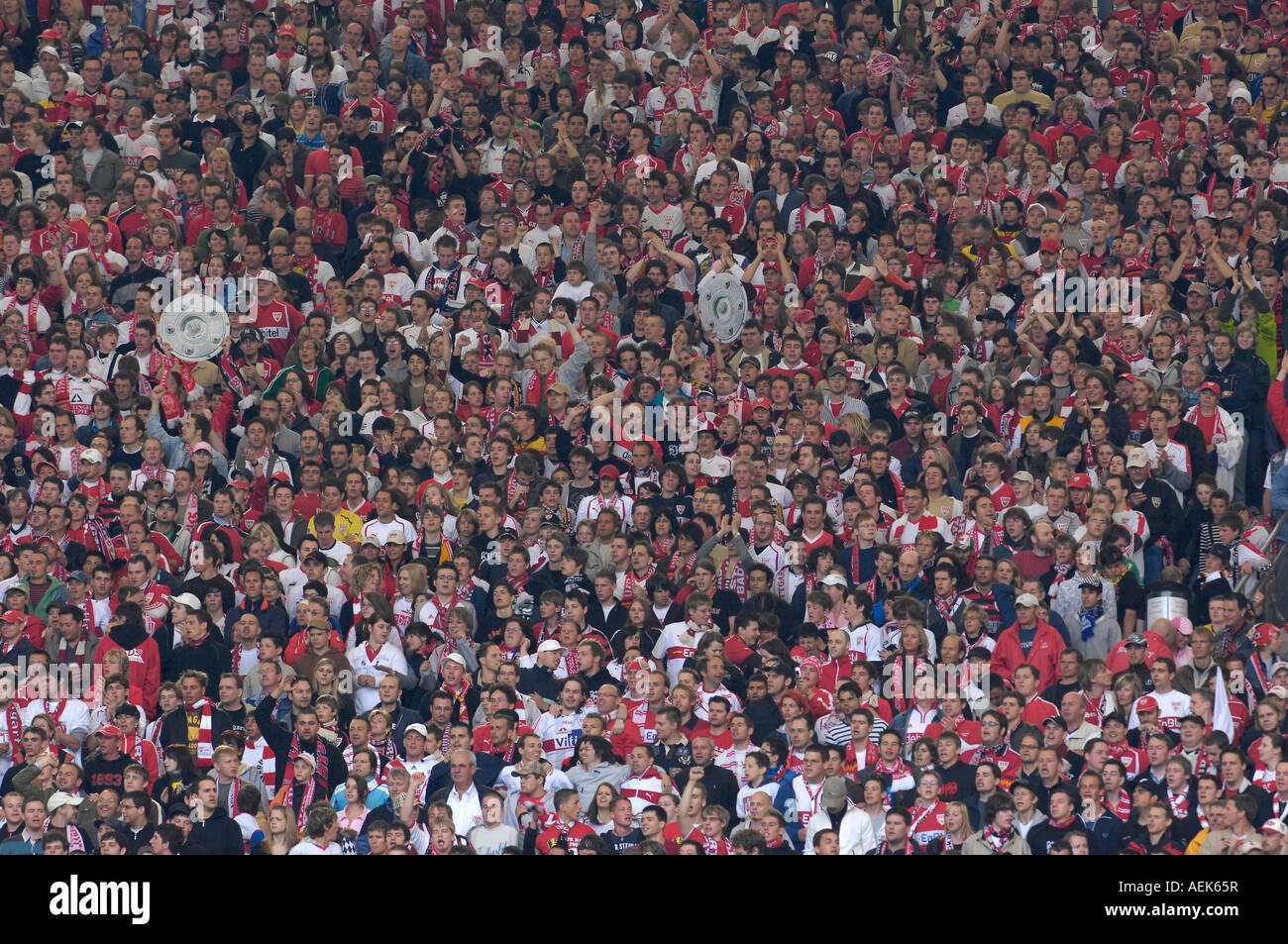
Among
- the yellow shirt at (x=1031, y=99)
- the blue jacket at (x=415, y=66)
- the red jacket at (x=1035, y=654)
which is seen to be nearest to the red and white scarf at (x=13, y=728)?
the red jacket at (x=1035, y=654)

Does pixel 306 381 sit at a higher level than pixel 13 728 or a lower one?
higher

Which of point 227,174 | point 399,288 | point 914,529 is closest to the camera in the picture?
point 914,529

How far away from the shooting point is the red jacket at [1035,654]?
1568cm

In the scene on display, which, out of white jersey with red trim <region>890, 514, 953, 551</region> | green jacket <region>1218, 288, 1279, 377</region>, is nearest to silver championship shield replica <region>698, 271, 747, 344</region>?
white jersey with red trim <region>890, 514, 953, 551</region>

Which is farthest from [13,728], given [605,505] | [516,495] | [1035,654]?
[1035,654]

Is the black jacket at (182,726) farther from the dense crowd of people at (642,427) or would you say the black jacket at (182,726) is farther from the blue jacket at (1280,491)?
the blue jacket at (1280,491)

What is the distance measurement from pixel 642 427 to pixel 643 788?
159 inches

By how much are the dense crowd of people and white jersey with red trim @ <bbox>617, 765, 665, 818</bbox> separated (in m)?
0.09

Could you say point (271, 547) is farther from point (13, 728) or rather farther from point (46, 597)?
point (13, 728)

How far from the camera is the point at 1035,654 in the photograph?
15.7 m

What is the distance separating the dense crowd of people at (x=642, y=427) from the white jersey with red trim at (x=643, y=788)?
0.09 metres

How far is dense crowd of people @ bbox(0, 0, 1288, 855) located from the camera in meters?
15.0
